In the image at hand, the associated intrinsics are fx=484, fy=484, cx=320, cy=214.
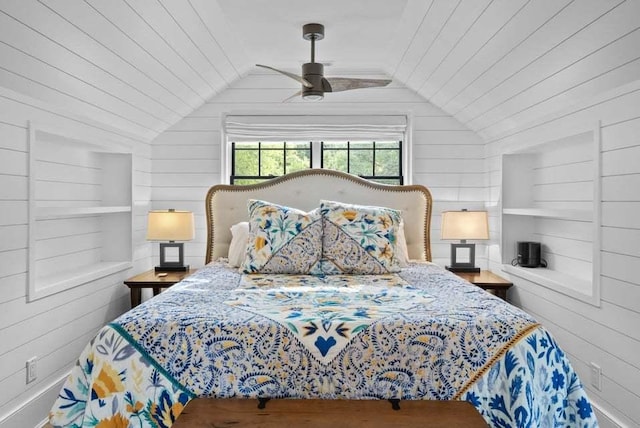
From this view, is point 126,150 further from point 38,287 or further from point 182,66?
point 38,287

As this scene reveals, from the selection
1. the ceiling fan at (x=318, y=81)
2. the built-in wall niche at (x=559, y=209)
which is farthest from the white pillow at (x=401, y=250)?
the ceiling fan at (x=318, y=81)

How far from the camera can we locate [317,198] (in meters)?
4.06

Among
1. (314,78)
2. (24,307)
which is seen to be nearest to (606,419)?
(314,78)

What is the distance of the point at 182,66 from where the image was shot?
331 cm

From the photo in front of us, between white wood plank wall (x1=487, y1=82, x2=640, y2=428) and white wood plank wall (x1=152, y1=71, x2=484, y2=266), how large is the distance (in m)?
1.40

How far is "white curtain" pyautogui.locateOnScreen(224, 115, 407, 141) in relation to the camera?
14.0ft

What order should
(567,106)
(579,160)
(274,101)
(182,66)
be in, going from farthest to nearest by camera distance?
(274,101) → (182,66) → (579,160) → (567,106)

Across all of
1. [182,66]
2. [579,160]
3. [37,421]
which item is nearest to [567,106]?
[579,160]

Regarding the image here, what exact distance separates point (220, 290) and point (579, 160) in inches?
93.6

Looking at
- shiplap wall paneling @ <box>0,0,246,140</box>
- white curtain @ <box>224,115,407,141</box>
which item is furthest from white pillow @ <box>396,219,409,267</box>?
shiplap wall paneling @ <box>0,0,246,140</box>

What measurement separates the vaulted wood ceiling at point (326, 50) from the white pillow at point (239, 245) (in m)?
1.11

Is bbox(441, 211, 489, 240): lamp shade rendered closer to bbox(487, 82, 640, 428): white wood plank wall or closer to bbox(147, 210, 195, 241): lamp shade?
bbox(487, 82, 640, 428): white wood plank wall

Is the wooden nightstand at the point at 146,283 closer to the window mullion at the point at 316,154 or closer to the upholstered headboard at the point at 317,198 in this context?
the upholstered headboard at the point at 317,198

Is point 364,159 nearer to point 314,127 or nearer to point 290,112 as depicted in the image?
point 314,127
